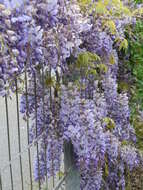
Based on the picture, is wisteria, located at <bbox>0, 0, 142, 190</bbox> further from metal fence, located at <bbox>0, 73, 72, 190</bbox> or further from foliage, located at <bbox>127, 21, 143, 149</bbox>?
foliage, located at <bbox>127, 21, 143, 149</bbox>

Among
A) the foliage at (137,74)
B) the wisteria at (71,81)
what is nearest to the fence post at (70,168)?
the wisteria at (71,81)

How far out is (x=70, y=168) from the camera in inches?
98.6

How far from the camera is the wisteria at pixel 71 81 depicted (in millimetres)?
1396

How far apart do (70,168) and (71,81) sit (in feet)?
1.93

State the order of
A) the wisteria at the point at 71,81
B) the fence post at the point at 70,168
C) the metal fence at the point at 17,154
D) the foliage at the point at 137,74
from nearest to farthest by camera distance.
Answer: the wisteria at the point at 71,81 → the metal fence at the point at 17,154 → the fence post at the point at 70,168 → the foliage at the point at 137,74

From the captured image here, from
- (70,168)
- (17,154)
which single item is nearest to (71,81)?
→ (70,168)

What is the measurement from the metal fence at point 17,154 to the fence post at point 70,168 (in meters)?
0.05

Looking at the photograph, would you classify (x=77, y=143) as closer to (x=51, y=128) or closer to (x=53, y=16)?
(x=51, y=128)

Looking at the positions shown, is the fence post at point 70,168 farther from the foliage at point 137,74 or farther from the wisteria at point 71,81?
the foliage at point 137,74

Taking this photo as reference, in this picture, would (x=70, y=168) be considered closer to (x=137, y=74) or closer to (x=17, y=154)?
(x=17, y=154)

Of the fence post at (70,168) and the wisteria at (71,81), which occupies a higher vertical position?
the wisteria at (71,81)

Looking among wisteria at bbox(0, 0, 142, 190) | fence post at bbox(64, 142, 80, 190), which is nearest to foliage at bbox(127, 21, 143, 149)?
wisteria at bbox(0, 0, 142, 190)

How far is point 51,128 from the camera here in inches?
86.2

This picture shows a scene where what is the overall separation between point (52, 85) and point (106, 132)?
59 centimetres
